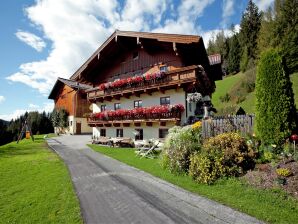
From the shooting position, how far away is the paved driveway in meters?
6.55

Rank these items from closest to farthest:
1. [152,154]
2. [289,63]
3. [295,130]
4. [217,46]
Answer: [295,130], [152,154], [289,63], [217,46]

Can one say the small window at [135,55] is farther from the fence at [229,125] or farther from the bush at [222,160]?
the bush at [222,160]

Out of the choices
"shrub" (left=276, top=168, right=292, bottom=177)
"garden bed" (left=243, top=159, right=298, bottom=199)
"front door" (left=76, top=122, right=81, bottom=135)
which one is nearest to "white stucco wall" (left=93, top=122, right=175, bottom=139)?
"garden bed" (left=243, top=159, right=298, bottom=199)

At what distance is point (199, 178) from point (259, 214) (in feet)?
10.5

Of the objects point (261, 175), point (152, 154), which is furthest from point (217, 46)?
point (261, 175)

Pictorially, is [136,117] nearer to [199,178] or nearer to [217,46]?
[199,178]

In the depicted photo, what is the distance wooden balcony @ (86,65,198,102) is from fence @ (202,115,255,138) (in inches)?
225

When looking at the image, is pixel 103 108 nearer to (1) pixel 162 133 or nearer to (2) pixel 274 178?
(1) pixel 162 133

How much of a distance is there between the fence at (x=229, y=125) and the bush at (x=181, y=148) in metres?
0.51

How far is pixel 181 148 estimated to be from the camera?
1148 cm

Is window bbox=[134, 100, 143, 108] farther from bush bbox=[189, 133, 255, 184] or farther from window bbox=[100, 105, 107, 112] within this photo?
bush bbox=[189, 133, 255, 184]

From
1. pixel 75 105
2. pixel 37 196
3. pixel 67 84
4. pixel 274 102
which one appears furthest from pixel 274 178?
pixel 67 84

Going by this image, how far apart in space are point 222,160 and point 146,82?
1294 centimetres

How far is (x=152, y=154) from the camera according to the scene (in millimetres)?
16453
